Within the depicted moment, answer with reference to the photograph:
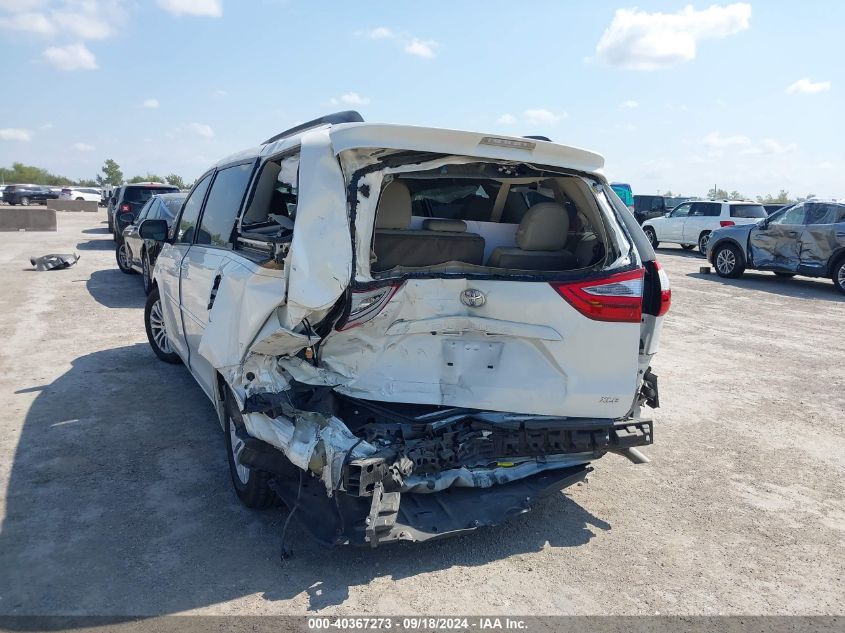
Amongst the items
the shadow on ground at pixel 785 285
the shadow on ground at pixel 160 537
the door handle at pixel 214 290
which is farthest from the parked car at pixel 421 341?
the shadow on ground at pixel 785 285

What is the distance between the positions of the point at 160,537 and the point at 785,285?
14.6 meters

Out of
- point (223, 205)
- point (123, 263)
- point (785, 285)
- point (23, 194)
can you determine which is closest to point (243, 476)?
point (223, 205)

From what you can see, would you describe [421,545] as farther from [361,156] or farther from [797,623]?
[361,156]

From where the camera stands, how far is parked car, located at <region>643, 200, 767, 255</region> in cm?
2173

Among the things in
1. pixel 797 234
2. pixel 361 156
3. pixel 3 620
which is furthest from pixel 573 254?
pixel 797 234

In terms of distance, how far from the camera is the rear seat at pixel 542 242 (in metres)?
3.89

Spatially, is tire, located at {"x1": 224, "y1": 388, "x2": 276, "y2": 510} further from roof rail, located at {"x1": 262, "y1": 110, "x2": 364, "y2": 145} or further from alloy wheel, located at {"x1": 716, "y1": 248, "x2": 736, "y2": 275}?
alloy wheel, located at {"x1": 716, "y1": 248, "x2": 736, "y2": 275}

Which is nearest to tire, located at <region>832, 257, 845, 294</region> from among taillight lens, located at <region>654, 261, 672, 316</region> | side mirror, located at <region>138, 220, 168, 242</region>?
taillight lens, located at <region>654, 261, 672, 316</region>

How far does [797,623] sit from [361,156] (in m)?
2.98

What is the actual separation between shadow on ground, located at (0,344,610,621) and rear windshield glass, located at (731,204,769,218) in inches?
811

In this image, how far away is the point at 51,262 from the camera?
550 inches

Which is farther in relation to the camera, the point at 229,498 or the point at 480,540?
the point at 229,498

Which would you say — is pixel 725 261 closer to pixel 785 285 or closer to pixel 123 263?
pixel 785 285

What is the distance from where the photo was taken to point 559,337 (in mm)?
3549
